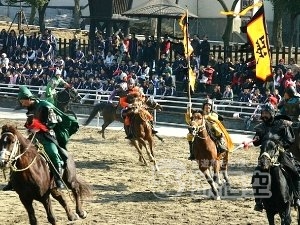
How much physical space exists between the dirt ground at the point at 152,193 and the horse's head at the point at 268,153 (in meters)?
1.98

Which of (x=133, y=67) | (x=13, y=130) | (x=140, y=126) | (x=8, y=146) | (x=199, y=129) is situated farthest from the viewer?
(x=133, y=67)

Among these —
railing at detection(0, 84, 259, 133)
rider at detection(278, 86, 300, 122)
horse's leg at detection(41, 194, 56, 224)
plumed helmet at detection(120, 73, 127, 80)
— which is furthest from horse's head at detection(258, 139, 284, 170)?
plumed helmet at detection(120, 73, 127, 80)

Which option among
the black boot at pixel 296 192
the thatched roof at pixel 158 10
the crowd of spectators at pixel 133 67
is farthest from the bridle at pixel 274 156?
the thatched roof at pixel 158 10

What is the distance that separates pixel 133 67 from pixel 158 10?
8.90ft

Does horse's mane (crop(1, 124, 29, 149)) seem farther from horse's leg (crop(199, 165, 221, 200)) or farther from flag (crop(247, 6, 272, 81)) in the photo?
flag (crop(247, 6, 272, 81))

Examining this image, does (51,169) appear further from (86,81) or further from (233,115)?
(86,81)

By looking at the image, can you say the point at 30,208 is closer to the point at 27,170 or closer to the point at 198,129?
the point at 27,170

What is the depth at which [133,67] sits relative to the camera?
103 feet

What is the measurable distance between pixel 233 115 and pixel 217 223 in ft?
46.4

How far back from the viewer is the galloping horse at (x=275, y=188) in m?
11.9

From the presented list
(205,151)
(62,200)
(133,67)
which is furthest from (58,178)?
(133,67)

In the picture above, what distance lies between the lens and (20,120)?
29609mm

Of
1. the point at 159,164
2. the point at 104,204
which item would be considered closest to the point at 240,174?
the point at 159,164

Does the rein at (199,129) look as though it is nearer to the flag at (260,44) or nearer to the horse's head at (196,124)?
the horse's head at (196,124)
